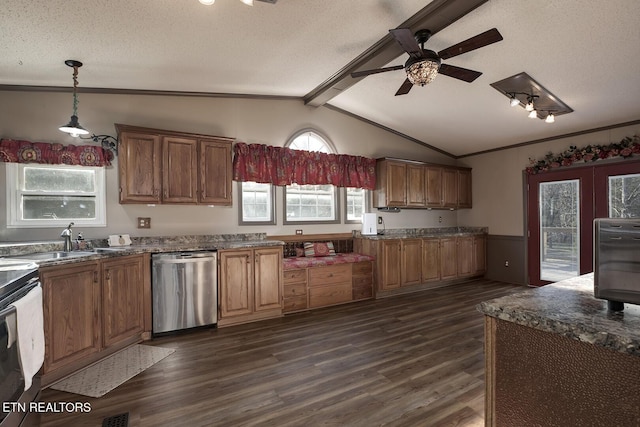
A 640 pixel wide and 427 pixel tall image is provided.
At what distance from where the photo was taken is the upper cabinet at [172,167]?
3324 millimetres

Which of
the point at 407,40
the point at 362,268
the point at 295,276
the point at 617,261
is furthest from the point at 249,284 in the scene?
the point at 617,261

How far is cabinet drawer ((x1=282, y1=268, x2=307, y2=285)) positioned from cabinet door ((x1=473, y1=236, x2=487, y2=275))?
3733 mm

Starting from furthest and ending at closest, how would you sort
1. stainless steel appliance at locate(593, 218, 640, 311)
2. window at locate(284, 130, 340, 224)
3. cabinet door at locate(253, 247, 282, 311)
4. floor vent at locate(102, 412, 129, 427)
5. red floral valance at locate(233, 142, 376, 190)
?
window at locate(284, 130, 340, 224) < red floral valance at locate(233, 142, 376, 190) < cabinet door at locate(253, 247, 282, 311) < floor vent at locate(102, 412, 129, 427) < stainless steel appliance at locate(593, 218, 640, 311)

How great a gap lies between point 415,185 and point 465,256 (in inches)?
67.5

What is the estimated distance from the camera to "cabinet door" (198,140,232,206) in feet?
12.2

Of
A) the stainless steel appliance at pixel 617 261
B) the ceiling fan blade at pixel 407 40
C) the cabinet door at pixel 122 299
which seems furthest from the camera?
the cabinet door at pixel 122 299

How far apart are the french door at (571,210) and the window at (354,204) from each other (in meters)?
3.04

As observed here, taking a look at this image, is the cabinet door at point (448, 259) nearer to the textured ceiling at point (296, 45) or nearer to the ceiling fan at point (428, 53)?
the textured ceiling at point (296, 45)

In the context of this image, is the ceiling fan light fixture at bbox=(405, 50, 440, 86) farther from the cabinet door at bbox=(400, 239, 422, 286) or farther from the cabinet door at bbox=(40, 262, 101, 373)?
the cabinet door at bbox=(40, 262, 101, 373)

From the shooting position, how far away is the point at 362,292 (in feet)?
15.1

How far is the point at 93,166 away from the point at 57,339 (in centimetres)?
193

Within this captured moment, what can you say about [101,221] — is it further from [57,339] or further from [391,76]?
[391,76]

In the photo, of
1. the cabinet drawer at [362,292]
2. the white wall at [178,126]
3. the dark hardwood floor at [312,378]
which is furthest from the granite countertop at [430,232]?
the dark hardwood floor at [312,378]

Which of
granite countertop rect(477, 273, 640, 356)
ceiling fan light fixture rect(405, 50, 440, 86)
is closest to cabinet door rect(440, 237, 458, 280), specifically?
ceiling fan light fixture rect(405, 50, 440, 86)
